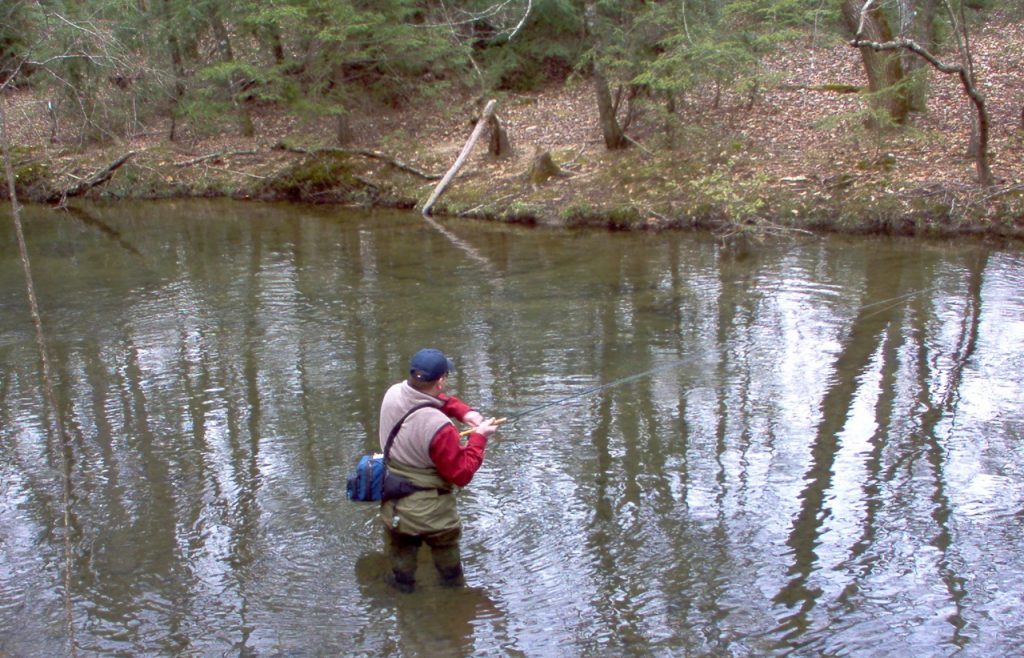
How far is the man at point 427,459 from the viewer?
5352mm

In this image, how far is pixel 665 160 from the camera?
20234mm

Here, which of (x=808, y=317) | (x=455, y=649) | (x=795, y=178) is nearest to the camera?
(x=455, y=649)

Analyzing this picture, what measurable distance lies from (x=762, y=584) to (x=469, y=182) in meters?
17.5

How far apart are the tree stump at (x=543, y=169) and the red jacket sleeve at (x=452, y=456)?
1618 centimetres

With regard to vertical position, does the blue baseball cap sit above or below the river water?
above

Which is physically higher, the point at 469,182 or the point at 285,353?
the point at 469,182

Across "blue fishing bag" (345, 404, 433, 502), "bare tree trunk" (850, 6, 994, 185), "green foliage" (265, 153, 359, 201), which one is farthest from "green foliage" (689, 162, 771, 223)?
"blue fishing bag" (345, 404, 433, 502)

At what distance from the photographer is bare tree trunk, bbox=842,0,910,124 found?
18.5m

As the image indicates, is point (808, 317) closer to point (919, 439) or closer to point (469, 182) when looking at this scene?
point (919, 439)

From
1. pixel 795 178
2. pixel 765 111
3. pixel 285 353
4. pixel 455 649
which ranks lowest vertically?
pixel 455 649

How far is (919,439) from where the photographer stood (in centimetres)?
788

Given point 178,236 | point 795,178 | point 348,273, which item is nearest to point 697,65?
point 795,178

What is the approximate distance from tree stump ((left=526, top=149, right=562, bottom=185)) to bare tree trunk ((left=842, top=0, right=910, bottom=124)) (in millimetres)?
6481

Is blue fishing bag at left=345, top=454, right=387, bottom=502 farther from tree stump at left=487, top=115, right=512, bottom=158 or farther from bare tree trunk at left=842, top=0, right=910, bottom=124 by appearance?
tree stump at left=487, top=115, right=512, bottom=158
